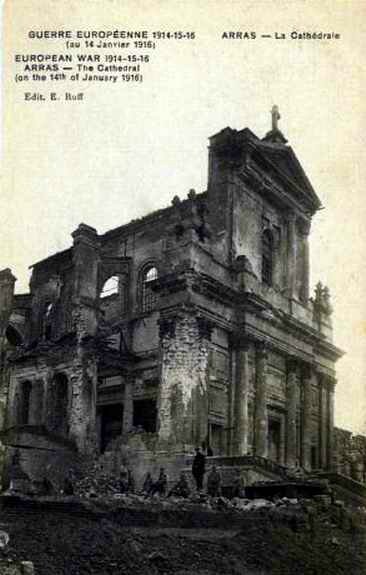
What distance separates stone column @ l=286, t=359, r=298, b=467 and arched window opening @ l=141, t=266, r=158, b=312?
5.25 m

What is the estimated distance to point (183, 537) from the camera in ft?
39.4

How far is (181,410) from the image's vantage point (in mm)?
20438

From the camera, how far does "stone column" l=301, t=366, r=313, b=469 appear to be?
2564 centimetres

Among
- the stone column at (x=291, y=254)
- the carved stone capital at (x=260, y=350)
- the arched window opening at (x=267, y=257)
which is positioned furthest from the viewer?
the stone column at (x=291, y=254)

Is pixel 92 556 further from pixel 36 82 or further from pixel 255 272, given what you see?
pixel 255 272

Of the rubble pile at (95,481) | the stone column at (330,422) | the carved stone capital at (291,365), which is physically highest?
the carved stone capital at (291,365)

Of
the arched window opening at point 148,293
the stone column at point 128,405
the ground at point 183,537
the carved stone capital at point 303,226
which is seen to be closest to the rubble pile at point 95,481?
the stone column at point 128,405

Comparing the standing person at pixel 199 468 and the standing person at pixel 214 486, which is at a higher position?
the standing person at pixel 199 468

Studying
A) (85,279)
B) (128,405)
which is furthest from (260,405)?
(85,279)

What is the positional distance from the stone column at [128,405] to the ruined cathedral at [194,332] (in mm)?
49

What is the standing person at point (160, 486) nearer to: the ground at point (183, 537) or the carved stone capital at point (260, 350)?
the ground at point (183, 537)

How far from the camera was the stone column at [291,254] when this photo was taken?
26781mm

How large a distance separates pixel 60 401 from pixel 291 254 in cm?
991

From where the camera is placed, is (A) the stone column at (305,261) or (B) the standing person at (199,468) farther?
(A) the stone column at (305,261)
